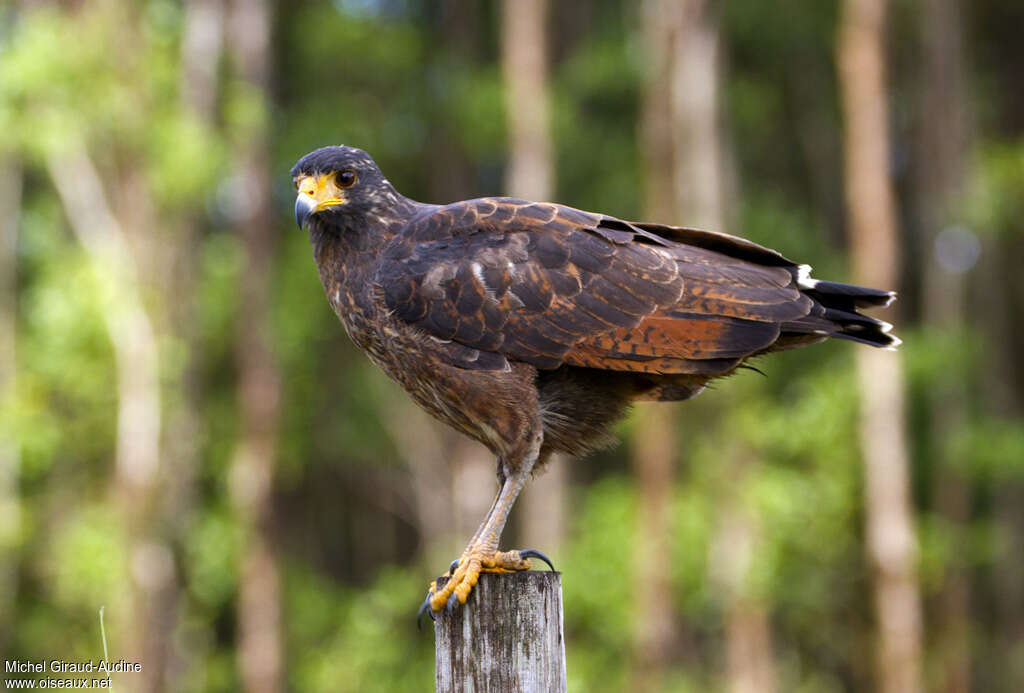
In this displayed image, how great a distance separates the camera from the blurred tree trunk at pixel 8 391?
16734mm

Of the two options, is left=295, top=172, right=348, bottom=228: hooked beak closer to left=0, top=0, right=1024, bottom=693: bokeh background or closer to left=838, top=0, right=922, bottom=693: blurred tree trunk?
left=0, top=0, right=1024, bottom=693: bokeh background

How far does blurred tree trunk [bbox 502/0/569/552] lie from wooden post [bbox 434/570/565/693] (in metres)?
11.8

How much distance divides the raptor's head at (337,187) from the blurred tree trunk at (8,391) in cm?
1278

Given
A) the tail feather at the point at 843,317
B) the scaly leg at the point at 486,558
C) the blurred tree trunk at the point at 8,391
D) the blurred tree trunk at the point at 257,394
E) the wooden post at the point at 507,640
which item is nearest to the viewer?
the wooden post at the point at 507,640

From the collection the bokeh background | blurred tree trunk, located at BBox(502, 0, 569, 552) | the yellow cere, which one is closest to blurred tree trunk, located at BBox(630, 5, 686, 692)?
the bokeh background

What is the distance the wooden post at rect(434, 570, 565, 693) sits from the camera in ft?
11.9

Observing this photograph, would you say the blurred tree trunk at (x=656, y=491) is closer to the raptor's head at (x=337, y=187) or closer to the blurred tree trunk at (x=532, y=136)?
the blurred tree trunk at (x=532, y=136)

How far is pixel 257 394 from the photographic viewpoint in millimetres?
15984

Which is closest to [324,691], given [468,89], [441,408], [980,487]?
[468,89]

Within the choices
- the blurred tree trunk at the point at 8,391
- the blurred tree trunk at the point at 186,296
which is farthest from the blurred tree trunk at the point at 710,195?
the blurred tree trunk at the point at 8,391

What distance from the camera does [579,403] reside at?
437 centimetres

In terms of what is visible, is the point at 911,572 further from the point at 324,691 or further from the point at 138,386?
the point at 138,386

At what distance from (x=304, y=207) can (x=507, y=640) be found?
1733mm

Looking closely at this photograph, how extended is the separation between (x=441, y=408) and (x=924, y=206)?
1594cm
